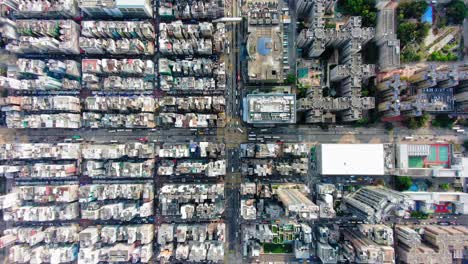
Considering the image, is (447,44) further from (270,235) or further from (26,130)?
(26,130)

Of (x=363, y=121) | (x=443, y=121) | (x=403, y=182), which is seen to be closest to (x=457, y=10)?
(x=443, y=121)

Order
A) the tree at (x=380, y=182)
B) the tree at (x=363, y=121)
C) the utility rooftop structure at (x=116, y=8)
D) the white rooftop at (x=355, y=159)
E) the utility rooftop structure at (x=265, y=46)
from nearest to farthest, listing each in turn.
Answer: the utility rooftop structure at (x=116, y=8) < the utility rooftop structure at (x=265, y=46) < the white rooftop at (x=355, y=159) < the tree at (x=363, y=121) < the tree at (x=380, y=182)

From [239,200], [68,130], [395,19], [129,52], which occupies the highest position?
[395,19]

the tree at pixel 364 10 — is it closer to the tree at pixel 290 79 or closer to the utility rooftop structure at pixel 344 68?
the utility rooftop structure at pixel 344 68

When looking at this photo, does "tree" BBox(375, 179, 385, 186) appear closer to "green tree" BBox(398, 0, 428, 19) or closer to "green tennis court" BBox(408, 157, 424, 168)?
"green tennis court" BBox(408, 157, 424, 168)

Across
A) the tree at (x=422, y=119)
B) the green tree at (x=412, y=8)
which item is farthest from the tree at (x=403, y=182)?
the green tree at (x=412, y=8)

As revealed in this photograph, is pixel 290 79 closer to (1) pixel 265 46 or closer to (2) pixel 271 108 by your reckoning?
(1) pixel 265 46

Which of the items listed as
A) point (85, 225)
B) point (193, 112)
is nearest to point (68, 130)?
point (85, 225)
